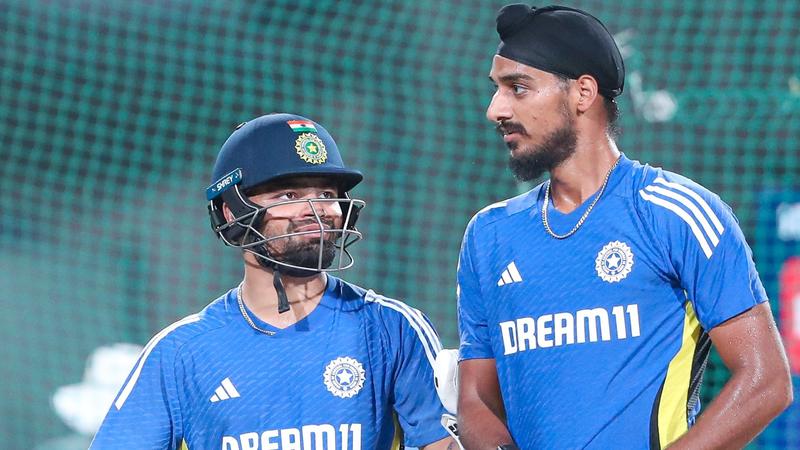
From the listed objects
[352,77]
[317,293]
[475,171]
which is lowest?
[317,293]

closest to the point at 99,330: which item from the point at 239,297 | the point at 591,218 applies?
the point at 239,297

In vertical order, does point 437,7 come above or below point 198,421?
above

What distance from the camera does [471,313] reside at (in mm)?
3037

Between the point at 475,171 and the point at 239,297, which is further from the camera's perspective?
the point at 475,171

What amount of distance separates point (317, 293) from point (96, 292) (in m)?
4.53

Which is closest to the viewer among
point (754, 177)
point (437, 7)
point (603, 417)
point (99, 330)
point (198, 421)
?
point (603, 417)

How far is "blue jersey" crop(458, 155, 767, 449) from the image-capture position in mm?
2717

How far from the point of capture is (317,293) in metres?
3.18

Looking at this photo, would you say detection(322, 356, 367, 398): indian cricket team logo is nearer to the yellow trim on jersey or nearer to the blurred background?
the yellow trim on jersey

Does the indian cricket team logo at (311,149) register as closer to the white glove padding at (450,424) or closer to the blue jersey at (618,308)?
the blue jersey at (618,308)

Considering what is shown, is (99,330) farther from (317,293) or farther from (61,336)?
(317,293)

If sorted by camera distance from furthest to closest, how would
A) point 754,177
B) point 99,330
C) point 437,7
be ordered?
point 437,7 < point 99,330 < point 754,177

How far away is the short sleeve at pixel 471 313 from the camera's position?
303 centimetres

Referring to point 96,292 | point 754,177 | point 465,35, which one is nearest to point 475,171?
point 465,35
